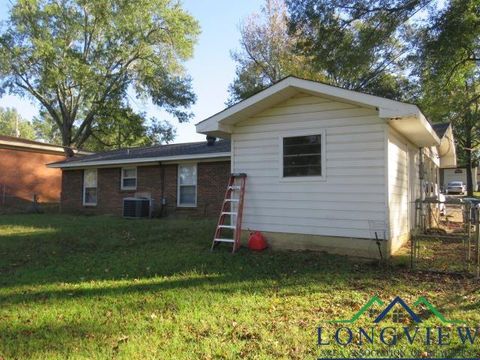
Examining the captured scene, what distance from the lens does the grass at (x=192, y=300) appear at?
3896 millimetres

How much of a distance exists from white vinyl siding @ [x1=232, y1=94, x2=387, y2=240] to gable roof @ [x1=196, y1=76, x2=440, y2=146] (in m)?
0.23

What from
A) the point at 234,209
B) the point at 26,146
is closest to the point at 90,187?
the point at 26,146

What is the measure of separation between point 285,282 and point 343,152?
311 centimetres

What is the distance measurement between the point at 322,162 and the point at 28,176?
2143cm

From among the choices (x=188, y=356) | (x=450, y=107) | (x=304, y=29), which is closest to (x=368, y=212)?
(x=188, y=356)

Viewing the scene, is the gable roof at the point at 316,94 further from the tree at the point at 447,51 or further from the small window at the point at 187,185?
the tree at the point at 447,51

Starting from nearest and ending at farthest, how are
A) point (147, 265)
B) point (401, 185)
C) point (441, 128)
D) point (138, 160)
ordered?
point (147, 265), point (401, 185), point (441, 128), point (138, 160)

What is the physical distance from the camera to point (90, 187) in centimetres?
1930

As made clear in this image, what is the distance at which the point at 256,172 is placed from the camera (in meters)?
9.09

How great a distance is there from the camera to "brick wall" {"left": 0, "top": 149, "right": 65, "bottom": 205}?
23.0m

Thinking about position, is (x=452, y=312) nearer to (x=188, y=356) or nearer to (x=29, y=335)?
(x=188, y=356)

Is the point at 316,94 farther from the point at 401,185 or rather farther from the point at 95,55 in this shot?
the point at 95,55

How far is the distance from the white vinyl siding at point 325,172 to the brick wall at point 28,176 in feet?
61.7

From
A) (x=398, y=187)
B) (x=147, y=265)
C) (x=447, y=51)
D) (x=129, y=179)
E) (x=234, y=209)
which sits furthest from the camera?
(x=129, y=179)
